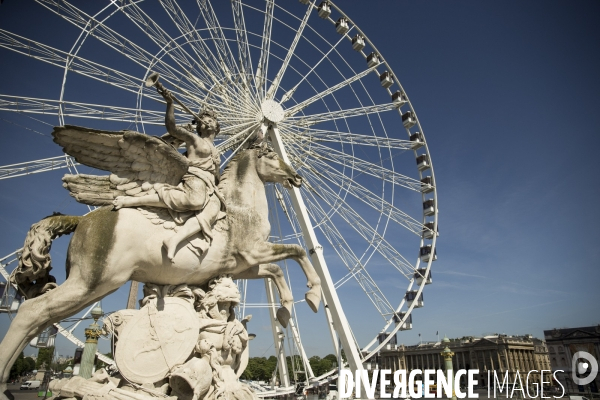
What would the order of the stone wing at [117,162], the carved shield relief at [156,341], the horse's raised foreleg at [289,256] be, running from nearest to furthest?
the carved shield relief at [156,341] → the stone wing at [117,162] → the horse's raised foreleg at [289,256]

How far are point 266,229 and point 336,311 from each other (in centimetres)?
849

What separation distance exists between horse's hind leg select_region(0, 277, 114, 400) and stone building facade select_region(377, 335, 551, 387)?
2703 inches

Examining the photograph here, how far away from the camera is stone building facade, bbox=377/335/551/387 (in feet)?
222

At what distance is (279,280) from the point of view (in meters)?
4.86

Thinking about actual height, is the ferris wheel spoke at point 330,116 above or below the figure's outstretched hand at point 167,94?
above

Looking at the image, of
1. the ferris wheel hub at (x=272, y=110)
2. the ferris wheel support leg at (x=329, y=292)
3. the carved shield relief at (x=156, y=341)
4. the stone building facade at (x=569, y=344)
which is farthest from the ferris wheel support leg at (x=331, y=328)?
the stone building facade at (x=569, y=344)

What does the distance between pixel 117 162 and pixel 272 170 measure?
1791 millimetres

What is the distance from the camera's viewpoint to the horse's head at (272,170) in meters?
5.08

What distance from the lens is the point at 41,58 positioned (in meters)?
10.6

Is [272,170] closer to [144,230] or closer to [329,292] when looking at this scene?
[144,230]

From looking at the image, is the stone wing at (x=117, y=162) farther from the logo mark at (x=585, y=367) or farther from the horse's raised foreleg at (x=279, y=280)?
the logo mark at (x=585, y=367)

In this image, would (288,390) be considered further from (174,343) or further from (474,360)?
(474,360)

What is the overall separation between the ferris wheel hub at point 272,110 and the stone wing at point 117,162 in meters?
10.1

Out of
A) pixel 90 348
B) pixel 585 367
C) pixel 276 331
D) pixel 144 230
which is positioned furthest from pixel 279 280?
pixel 585 367
